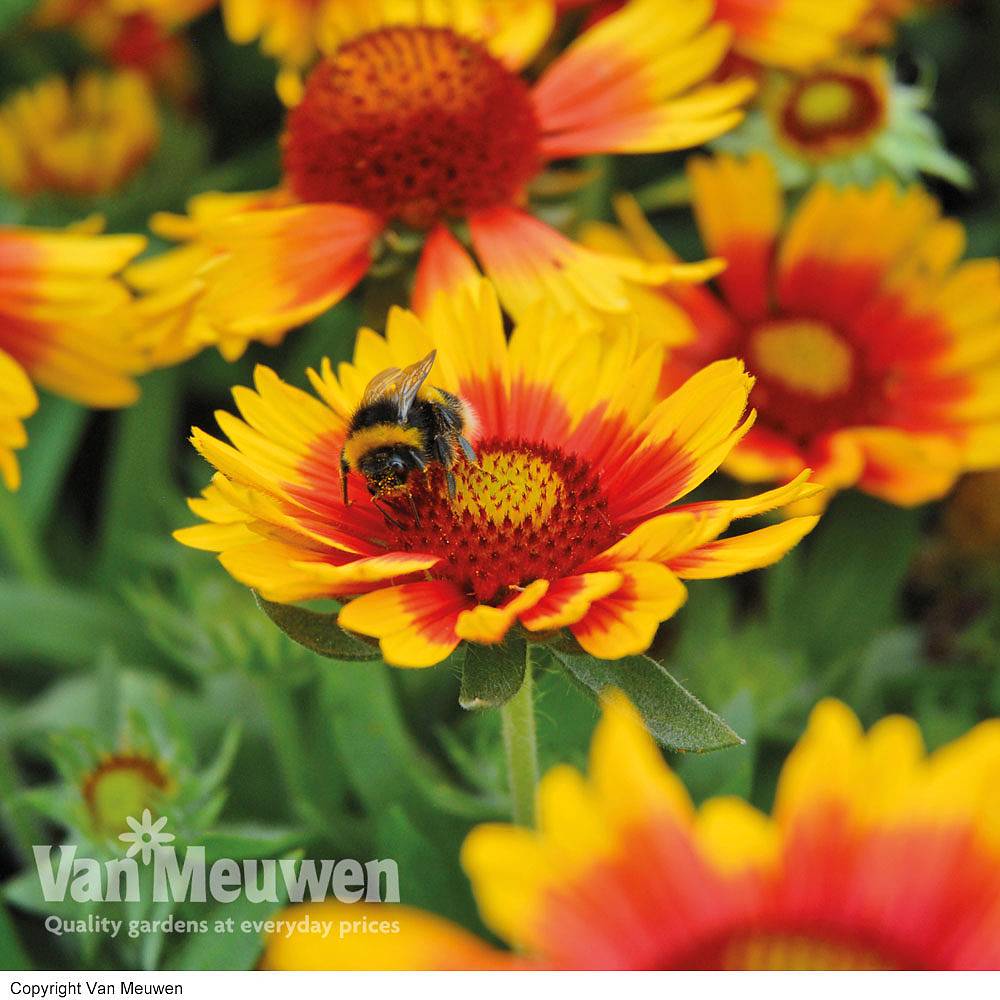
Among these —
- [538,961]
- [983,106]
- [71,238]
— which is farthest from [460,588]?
[983,106]

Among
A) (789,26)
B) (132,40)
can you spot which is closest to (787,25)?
(789,26)

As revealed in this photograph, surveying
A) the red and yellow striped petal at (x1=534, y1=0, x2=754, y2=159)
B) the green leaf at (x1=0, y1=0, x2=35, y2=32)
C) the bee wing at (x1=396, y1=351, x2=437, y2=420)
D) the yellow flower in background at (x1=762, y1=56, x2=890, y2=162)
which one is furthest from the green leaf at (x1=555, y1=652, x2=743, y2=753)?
the green leaf at (x1=0, y1=0, x2=35, y2=32)

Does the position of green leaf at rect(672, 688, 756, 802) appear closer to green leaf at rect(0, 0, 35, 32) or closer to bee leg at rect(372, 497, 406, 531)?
bee leg at rect(372, 497, 406, 531)

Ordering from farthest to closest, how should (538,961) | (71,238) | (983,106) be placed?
(983,106), (71,238), (538,961)

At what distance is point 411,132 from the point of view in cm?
88

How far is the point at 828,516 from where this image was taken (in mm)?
1188

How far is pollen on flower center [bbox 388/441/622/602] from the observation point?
61 centimetres

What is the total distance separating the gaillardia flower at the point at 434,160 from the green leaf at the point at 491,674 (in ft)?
0.96

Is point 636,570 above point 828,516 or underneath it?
above

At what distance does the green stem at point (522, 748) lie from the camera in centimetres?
62

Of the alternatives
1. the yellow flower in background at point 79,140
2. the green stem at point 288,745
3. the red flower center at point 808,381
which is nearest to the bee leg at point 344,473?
the green stem at point 288,745

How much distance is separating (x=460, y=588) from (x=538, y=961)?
0.21 metres

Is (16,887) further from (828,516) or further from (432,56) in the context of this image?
(828,516)

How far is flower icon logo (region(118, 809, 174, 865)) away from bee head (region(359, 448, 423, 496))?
10.8 inches
